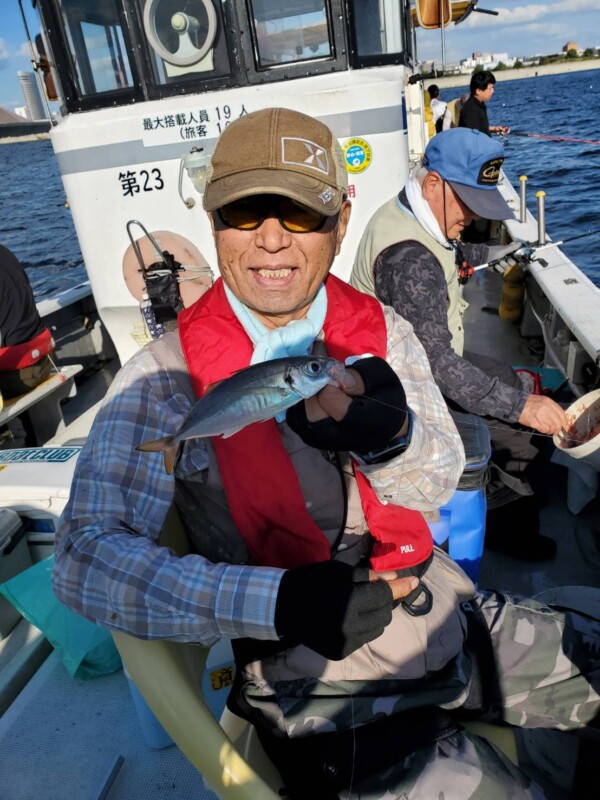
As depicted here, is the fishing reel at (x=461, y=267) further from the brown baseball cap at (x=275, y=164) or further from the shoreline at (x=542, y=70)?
the shoreline at (x=542, y=70)

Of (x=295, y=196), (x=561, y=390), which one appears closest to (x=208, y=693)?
(x=295, y=196)

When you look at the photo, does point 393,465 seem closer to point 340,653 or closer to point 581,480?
point 340,653

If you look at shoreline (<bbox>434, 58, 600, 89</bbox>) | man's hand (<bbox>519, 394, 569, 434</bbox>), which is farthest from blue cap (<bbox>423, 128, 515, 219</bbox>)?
shoreline (<bbox>434, 58, 600, 89</bbox>)

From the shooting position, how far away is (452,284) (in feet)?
10.5

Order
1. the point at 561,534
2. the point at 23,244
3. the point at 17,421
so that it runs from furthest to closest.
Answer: the point at 23,244, the point at 17,421, the point at 561,534

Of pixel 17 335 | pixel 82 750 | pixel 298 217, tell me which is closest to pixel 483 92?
pixel 17 335

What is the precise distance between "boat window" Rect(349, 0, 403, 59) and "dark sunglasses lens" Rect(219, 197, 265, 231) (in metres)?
3.83

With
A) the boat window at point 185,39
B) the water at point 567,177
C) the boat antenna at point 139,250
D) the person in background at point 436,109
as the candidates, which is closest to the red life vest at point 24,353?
the boat antenna at point 139,250

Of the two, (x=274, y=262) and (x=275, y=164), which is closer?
(x=275, y=164)

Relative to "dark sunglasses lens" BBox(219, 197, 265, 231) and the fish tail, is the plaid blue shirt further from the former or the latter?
"dark sunglasses lens" BBox(219, 197, 265, 231)

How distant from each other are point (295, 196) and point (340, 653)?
3.96 feet

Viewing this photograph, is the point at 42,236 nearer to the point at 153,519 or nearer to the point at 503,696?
the point at 153,519

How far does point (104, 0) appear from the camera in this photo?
4.67 metres

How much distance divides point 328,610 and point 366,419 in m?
0.48
